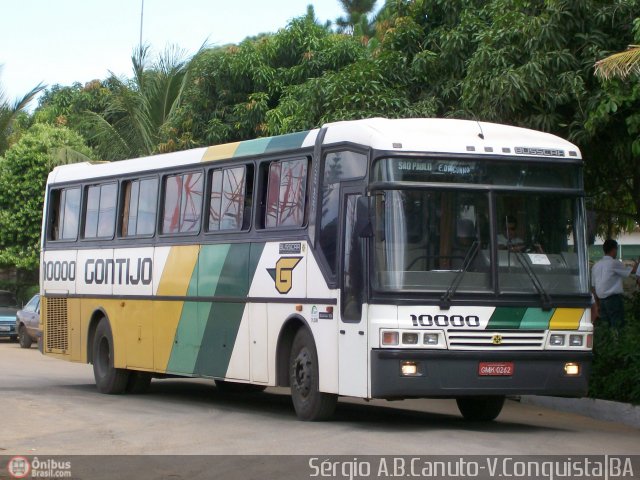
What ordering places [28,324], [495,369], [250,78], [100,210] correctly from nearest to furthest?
[495,369] < [100,210] < [250,78] < [28,324]

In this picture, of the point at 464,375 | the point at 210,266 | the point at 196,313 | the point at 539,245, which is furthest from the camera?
the point at 196,313

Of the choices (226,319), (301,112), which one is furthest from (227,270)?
(301,112)

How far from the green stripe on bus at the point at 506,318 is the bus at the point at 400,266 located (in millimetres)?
21

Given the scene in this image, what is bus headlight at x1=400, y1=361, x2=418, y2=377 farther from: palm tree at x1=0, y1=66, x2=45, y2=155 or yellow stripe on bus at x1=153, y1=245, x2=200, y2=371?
palm tree at x1=0, y1=66, x2=45, y2=155

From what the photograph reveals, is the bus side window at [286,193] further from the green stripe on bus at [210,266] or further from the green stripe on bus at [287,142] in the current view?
the green stripe on bus at [210,266]

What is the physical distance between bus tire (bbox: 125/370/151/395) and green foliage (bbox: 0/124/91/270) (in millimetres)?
24908

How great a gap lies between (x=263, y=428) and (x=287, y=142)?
3.42 metres

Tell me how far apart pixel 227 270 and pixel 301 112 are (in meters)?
7.35

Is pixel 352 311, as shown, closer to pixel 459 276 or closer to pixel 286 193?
pixel 459 276

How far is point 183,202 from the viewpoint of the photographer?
1700 centimetres

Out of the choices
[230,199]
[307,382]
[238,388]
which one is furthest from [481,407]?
[238,388]

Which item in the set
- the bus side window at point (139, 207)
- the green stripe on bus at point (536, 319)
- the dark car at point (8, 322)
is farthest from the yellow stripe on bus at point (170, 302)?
the dark car at point (8, 322)

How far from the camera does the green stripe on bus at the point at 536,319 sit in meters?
13.0

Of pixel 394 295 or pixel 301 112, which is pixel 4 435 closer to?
pixel 394 295
